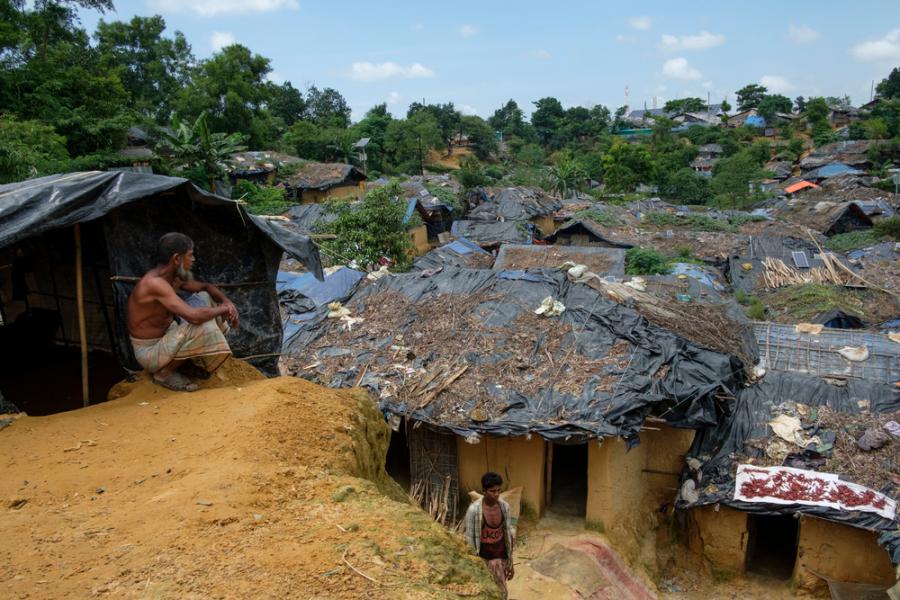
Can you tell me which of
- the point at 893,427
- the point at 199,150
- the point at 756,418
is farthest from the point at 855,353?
the point at 199,150

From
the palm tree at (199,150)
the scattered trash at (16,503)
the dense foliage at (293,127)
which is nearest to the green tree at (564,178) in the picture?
the dense foliage at (293,127)

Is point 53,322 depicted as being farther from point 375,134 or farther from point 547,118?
point 547,118

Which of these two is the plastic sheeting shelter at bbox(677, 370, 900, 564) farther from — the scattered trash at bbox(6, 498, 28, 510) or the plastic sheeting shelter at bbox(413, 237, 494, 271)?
the plastic sheeting shelter at bbox(413, 237, 494, 271)

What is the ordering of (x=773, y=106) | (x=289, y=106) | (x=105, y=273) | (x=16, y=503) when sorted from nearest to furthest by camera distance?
(x=16, y=503)
(x=105, y=273)
(x=289, y=106)
(x=773, y=106)

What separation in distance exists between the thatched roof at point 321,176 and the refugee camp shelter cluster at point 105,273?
26.0 m

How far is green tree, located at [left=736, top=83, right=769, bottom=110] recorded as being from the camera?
68.9 metres

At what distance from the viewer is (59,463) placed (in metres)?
3.38

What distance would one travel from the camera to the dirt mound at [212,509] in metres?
2.36

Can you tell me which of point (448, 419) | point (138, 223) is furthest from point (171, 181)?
point (448, 419)

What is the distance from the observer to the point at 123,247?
475 cm

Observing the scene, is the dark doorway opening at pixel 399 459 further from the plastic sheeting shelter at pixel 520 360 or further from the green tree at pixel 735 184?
the green tree at pixel 735 184

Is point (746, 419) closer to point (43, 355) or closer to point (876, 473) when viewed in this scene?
point (876, 473)

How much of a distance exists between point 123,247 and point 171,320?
0.80 m

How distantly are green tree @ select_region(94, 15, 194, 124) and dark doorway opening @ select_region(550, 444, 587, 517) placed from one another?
34767 mm
